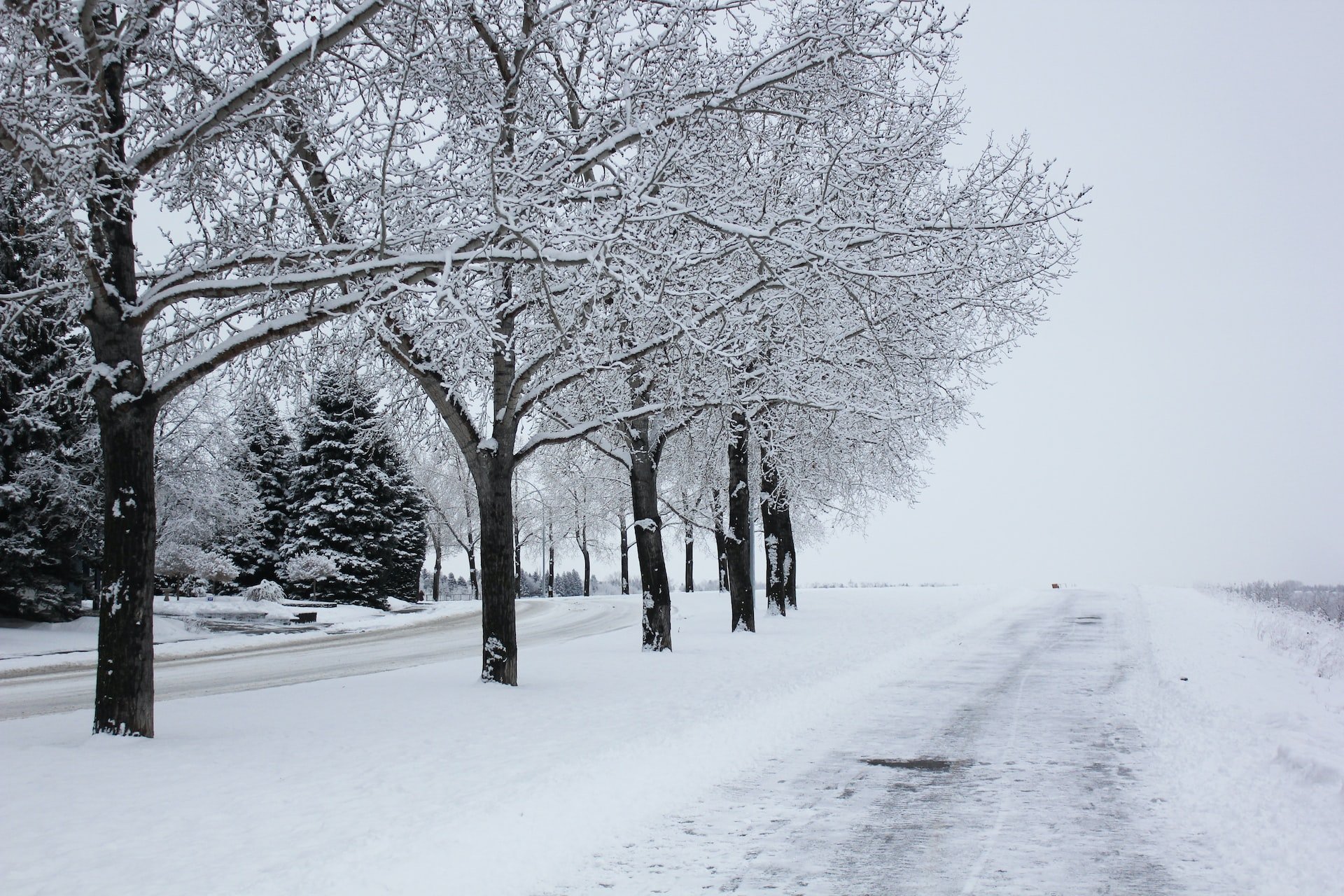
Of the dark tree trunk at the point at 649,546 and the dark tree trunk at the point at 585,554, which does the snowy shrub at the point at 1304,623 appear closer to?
the dark tree trunk at the point at 649,546

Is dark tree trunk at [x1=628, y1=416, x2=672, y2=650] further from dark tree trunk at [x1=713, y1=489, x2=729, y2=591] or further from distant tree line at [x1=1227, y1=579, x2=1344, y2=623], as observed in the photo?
distant tree line at [x1=1227, y1=579, x2=1344, y2=623]

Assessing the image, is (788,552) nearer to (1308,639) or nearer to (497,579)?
(1308,639)

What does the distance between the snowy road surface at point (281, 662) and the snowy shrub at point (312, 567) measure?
10.1 m

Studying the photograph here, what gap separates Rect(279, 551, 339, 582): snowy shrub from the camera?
3794cm

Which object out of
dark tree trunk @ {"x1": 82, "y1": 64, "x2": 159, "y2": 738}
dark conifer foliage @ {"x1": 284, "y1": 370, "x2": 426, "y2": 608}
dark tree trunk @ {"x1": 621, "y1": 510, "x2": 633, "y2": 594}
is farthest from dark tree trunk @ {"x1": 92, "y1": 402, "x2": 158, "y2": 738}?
dark tree trunk @ {"x1": 621, "y1": 510, "x2": 633, "y2": 594}

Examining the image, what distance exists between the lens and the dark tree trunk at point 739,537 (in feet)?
68.0

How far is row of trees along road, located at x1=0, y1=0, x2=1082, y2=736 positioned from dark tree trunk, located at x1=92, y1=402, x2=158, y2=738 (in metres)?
0.02

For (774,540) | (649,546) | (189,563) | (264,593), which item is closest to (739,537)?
(774,540)

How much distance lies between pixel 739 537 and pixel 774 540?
450cm

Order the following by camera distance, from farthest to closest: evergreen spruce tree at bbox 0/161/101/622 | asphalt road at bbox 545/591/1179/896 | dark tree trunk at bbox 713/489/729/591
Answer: dark tree trunk at bbox 713/489/729/591
evergreen spruce tree at bbox 0/161/101/622
asphalt road at bbox 545/591/1179/896

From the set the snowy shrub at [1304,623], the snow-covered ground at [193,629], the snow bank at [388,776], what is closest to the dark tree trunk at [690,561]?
the snow-covered ground at [193,629]

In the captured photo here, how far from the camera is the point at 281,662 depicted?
712 inches

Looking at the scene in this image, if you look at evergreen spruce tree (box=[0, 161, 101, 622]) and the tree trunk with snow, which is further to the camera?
the tree trunk with snow

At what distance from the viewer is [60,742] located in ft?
27.0
